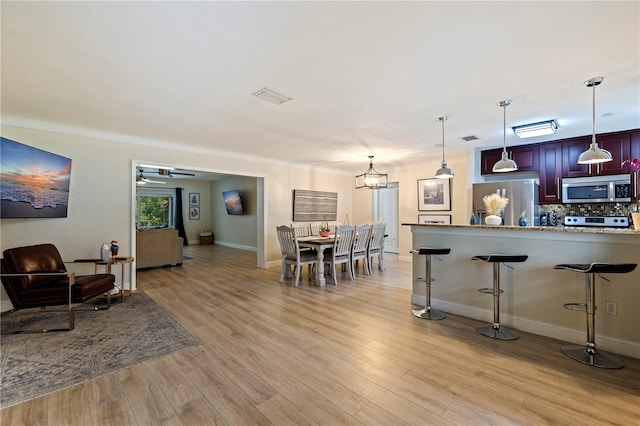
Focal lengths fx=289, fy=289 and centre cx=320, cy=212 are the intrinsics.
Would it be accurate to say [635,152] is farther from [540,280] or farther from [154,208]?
[154,208]

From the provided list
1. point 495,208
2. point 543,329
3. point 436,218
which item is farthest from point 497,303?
point 436,218

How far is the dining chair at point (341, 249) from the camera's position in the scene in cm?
496

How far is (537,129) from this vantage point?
3834mm

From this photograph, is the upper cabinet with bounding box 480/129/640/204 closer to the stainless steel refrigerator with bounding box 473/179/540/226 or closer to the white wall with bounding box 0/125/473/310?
the stainless steel refrigerator with bounding box 473/179/540/226

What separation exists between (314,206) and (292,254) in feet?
8.92

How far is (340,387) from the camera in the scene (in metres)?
2.04

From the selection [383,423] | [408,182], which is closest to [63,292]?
[383,423]

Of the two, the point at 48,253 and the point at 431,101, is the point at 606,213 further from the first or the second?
the point at 48,253

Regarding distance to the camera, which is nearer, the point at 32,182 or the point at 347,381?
the point at 347,381

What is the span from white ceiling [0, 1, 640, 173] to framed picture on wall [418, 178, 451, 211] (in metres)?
2.60

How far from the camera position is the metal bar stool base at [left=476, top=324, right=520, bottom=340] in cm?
280

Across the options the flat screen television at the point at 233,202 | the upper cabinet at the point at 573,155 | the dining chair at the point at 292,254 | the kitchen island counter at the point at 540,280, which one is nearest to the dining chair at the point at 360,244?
the dining chair at the point at 292,254

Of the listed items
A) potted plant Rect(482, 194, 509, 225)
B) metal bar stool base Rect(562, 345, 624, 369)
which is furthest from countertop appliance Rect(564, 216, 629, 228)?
metal bar stool base Rect(562, 345, 624, 369)

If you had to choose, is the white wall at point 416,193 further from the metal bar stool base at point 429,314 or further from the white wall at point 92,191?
the white wall at point 92,191
